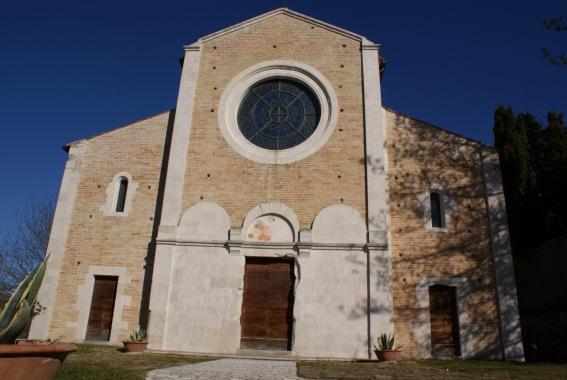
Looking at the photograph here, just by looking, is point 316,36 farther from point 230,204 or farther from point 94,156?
point 94,156

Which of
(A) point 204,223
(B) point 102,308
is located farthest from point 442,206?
(B) point 102,308

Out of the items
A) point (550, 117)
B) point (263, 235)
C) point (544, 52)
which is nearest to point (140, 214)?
point (263, 235)

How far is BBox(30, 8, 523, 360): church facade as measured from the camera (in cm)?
1272

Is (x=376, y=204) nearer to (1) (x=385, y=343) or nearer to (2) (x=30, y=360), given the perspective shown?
(1) (x=385, y=343)

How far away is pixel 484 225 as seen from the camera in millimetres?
13633

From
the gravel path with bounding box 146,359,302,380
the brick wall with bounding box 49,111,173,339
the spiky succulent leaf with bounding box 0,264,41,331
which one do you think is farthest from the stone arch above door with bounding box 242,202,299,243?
the spiky succulent leaf with bounding box 0,264,41,331

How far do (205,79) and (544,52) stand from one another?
10.4 meters

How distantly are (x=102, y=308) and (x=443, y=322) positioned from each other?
32.9 feet

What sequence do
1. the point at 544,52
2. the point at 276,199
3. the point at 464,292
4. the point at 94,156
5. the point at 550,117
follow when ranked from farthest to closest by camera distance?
1. the point at 550,117
2. the point at 94,156
3. the point at 276,199
4. the point at 464,292
5. the point at 544,52

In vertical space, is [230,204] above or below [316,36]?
below

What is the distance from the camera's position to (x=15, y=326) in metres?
3.92

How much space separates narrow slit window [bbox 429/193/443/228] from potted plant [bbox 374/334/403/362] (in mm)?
3922

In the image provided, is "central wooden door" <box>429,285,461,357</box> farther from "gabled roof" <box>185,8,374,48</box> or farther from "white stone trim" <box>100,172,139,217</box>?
"gabled roof" <box>185,8,374,48</box>

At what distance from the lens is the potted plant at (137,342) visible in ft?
39.3
